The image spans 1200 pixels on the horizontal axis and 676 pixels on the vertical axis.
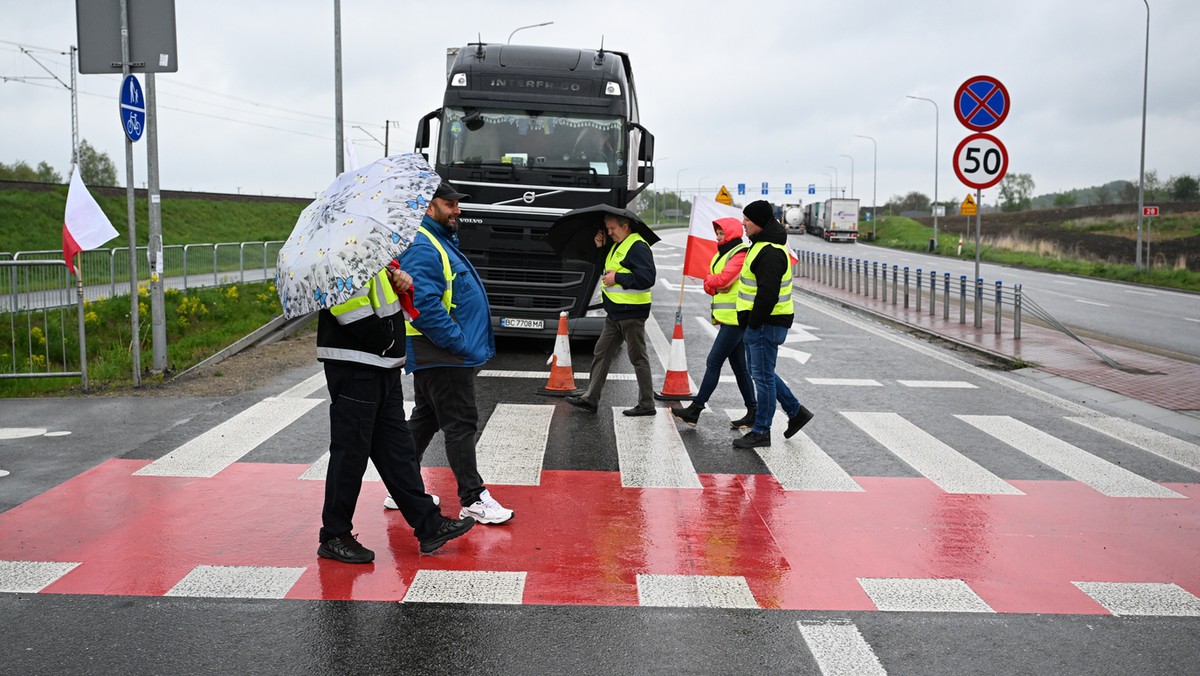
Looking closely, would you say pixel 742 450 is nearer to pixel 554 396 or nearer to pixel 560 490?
pixel 560 490

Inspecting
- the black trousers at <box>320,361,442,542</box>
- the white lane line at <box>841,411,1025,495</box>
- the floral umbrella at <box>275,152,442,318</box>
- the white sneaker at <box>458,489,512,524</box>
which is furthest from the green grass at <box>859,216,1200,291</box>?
the floral umbrella at <box>275,152,442,318</box>

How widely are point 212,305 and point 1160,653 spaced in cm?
1835

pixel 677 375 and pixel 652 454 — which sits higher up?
pixel 677 375

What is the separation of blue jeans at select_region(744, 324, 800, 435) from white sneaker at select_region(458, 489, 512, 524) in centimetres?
304

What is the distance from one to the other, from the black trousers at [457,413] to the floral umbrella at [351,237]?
1308mm

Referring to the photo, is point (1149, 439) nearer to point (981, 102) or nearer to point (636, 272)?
point (636, 272)

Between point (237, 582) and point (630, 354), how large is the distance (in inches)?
214

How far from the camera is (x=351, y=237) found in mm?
5113

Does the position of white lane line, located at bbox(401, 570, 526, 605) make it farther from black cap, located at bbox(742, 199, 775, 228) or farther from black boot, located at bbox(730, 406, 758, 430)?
black boot, located at bbox(730, 406, 758, 430)

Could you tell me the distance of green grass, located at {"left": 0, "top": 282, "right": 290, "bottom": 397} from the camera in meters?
12.4

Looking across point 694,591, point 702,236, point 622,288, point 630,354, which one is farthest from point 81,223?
point 694,591

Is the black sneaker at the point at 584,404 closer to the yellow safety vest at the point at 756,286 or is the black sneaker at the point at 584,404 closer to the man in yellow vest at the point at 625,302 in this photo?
the man in yellow vest at the point at 625,302

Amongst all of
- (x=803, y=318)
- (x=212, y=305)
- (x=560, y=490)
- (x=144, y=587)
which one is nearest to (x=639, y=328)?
(x=560, y=490)

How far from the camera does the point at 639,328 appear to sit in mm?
10141
